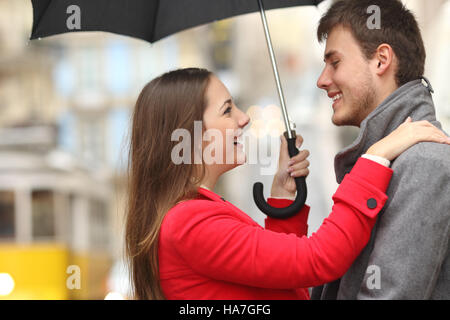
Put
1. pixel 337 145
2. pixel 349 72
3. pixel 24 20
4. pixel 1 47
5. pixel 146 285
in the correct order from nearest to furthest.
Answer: pixel 146 285 < pixel 349 72 < pixel 337 145 < pixel 1 47 < pixel 24 20

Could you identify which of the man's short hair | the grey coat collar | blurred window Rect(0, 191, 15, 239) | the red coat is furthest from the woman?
blurred window Rect(0, 191, 15, 239)

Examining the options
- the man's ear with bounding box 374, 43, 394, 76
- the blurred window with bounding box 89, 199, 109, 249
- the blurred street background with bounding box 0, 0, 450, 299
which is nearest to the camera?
the man's ear with bounding box 374, 43, 394, 76

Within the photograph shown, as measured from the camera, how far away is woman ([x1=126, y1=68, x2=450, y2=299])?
176 cm

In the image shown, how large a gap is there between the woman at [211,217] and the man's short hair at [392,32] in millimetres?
403

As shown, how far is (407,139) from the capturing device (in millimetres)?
1808

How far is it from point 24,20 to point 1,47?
248 cm

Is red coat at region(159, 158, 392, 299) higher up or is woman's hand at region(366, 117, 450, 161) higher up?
woman's hand at region(366, 117, 450, 161)

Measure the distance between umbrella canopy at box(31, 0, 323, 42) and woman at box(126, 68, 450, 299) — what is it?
19.6 inches

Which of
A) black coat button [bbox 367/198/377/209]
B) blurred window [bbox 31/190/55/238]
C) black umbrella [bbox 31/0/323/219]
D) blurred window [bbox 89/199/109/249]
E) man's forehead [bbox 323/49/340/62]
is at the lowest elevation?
blurred window [bbox 89/199/109/249]

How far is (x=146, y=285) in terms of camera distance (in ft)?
6.43

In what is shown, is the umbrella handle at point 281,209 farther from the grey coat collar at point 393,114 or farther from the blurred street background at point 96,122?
the blurred street background at point 96,122

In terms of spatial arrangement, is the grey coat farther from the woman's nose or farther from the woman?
the woman's nose

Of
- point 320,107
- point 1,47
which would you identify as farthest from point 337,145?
point 1,47
